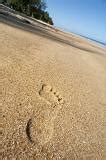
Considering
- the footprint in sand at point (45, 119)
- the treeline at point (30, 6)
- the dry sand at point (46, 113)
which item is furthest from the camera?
the treeline at point (30, 6)

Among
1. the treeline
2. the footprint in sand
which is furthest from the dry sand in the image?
the treeline

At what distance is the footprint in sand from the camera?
3793 mm

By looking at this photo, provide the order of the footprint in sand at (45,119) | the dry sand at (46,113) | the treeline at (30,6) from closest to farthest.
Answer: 1. the dry sand at (46,113)
2. the footprint in sand at (45,119)
3. the treeline at (30,6)

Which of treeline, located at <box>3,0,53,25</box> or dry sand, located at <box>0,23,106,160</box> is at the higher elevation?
dry sand, located at <box>0,23,106,160</box>

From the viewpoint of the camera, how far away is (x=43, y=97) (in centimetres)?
522

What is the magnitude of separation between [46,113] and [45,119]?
223 mm

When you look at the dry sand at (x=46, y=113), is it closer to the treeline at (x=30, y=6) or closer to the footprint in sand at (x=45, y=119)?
the footprint in sand at (x=45, y=119)

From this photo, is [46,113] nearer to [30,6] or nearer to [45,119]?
[45,119]

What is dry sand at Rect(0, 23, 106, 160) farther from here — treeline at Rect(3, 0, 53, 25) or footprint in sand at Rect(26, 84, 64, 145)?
treeline at Rect(3, 0, 53, 25)

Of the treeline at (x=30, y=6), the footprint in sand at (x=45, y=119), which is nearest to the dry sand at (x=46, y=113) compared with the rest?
the footprint in sand at (x=45, y=119)

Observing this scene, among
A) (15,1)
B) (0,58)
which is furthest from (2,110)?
(15,1)

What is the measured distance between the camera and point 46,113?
15.1ft

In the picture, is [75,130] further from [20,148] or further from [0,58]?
[0,58]

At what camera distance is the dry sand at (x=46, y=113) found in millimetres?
3559
